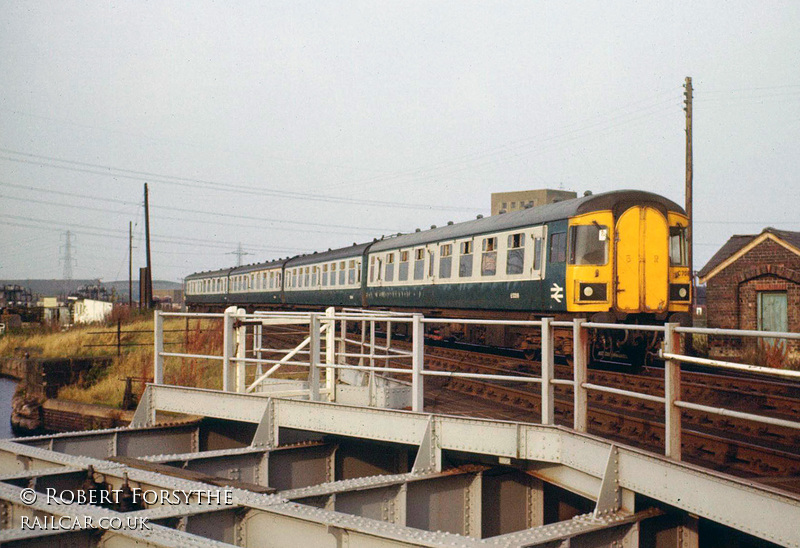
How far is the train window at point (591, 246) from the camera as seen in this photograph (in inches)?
537

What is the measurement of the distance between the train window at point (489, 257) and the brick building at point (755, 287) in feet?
25.2

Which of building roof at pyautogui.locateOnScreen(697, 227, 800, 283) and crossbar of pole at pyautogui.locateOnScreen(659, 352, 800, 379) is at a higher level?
building roof at pyautogui.locateOnScreen(697, 227, 800, 283)

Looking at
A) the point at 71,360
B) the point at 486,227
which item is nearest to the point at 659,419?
the point at 486,227

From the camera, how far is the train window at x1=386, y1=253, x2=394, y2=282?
73.7 ft

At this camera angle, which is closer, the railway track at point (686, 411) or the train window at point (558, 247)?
the railway track at point (686, 411)

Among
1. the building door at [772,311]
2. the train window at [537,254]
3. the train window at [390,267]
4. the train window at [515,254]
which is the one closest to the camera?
the train window at [537,254]

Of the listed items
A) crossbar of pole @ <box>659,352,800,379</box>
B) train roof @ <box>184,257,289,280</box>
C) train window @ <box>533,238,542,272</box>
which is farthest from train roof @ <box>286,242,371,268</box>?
crossbar of pole @ <box>659,352,800,379</box>

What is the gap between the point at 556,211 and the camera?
1459 centimetres

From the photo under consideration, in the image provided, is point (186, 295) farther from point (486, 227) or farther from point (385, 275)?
point (486, 227)

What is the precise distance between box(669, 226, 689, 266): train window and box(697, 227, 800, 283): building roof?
7.77 meters

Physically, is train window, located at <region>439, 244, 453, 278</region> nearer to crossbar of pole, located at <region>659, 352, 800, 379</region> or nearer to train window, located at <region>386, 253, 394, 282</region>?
train window, located at <region>386, 253, 394, 282</region>

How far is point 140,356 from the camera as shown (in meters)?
19.2

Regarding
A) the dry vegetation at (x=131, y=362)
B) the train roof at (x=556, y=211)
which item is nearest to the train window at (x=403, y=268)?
the train roof at (x=556, y=211)

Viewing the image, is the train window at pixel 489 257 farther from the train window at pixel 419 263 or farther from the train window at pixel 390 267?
the train window at pixel 390 267
